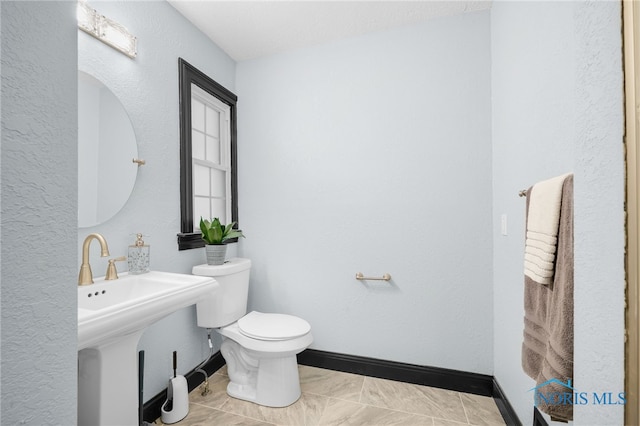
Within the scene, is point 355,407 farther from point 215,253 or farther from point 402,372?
point 215,253

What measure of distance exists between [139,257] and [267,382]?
1010 mm

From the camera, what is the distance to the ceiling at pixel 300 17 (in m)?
1.73

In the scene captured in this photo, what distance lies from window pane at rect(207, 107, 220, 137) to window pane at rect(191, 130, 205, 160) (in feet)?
0.38

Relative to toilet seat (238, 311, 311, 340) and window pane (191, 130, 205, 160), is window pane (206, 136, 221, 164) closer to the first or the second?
window pane (191, 130, 205, 160)

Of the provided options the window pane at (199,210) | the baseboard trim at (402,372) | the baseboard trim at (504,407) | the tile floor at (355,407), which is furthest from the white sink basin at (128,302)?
the baseboard trim at (504,407)

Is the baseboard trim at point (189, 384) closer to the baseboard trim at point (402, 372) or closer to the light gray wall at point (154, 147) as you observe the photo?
the light gray wall at point (154, 147)

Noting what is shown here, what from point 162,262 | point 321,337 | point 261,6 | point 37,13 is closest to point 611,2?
point 37,13

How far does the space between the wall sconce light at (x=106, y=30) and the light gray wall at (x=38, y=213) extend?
1124 mm

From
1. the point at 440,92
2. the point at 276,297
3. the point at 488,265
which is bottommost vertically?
the point at 276,297

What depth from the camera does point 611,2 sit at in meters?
0.49

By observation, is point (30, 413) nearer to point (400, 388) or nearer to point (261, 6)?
point (400, 388)

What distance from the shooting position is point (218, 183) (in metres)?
2.26

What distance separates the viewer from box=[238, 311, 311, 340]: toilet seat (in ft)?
5.28

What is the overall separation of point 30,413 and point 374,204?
5.87ft
